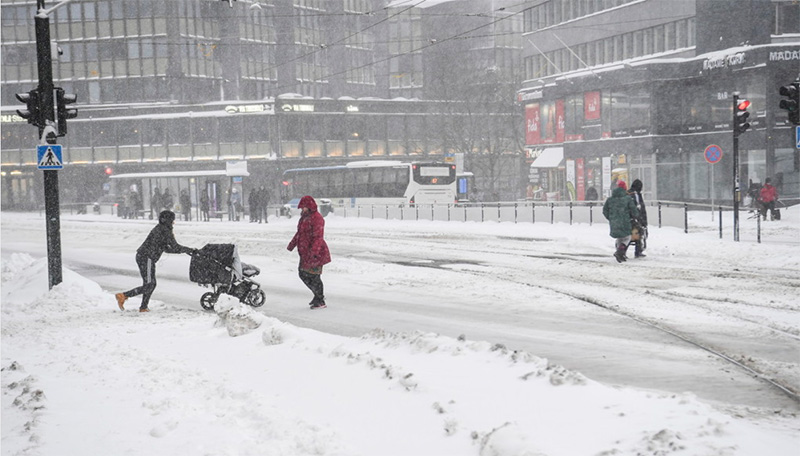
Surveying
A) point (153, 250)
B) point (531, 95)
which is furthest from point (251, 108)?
point (153, 250)

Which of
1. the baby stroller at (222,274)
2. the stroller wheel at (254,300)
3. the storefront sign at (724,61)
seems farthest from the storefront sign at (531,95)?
the baby stroller at (222,274)

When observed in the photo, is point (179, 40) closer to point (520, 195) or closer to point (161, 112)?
point (161, 112)

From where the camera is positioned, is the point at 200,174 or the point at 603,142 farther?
the point at 200,174

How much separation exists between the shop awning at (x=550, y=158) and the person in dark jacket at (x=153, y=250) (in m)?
44.2

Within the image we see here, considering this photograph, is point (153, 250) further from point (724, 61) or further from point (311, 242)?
point (724, 61)

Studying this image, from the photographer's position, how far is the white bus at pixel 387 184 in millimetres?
45156

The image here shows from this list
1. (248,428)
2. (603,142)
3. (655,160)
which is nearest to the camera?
(248,428)

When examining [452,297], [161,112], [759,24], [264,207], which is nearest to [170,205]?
[264,207]

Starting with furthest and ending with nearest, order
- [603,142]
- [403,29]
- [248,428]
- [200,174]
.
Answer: [403,29] → [200,174] → [603,142] → [248,428]

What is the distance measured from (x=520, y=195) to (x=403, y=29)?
66.3 ft

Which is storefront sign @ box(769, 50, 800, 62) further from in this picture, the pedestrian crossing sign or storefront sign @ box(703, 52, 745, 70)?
the pedestrian crossing sign

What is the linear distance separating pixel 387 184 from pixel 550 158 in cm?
1430

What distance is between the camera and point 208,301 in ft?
41.2

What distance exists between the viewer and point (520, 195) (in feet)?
238
